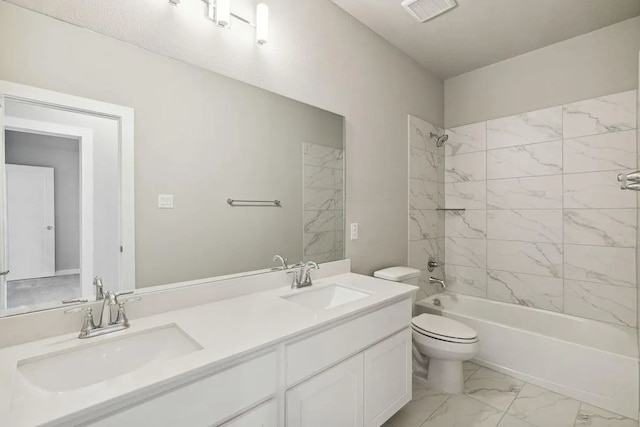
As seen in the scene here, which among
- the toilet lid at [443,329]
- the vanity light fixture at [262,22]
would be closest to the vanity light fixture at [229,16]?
the vanity light fixture at [262,22]

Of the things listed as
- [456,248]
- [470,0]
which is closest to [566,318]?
[456,248]

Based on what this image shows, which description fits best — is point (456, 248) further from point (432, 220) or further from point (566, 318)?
point (566, 318)

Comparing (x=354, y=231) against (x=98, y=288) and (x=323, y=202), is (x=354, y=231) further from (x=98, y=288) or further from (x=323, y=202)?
(x=98, y=288)

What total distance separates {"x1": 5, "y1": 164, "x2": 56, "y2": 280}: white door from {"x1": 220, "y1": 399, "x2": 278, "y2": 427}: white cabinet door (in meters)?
0.80

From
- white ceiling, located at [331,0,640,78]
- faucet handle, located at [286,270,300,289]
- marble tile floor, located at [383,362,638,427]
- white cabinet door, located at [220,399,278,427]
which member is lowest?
marble tile floor, located at [383,362,638,427]

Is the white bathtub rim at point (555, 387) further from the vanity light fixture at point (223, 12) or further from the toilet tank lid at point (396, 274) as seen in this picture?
the vanity light fixture at point (223, 12)

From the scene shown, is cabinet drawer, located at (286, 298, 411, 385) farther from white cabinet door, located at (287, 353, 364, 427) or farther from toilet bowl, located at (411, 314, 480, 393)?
toilet bowl, located at (411, 314, 480, 393)

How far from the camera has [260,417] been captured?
97 cm

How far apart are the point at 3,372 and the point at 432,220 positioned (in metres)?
2.91

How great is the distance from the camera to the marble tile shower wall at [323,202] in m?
1.84

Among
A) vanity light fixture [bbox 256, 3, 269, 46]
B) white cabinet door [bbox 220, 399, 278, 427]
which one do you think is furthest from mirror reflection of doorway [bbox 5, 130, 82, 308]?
vanity light fixture [bbox 256, 3, 269, 46]

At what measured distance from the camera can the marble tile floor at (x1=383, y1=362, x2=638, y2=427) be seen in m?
1.77

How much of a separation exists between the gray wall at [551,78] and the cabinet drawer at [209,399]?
2937 mm

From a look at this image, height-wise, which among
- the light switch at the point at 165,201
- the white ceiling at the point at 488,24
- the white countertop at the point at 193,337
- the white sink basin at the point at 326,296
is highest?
the white ceiling at the point at 488,24
